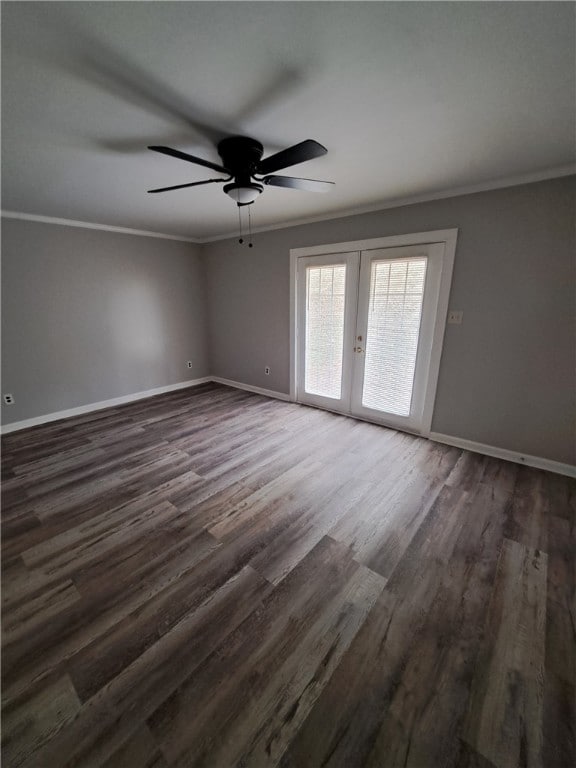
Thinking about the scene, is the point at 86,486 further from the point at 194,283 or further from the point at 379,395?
the point at 194,283

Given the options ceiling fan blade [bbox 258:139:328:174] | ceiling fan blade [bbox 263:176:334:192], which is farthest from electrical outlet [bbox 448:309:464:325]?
ceiling fan blade [bbox 258:139:328:174]

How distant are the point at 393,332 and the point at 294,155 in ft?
6.92

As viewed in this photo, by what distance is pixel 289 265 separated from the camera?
389 centimetres

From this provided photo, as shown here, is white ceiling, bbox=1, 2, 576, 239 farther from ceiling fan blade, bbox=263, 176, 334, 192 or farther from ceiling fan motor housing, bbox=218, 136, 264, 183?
ceiling fan blade, bbox=263, 176, 334, 192

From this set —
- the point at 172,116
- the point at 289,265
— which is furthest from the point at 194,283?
the point at 172,116

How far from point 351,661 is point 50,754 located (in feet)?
3.64

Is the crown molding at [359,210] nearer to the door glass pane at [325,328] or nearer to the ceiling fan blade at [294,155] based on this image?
the door glass pane at [325,328]

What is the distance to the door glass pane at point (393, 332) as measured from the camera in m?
3.00

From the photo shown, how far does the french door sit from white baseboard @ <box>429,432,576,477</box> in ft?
0.93

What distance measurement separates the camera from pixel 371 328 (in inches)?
131

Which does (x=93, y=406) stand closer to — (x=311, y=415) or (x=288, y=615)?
(x=311, y=415)

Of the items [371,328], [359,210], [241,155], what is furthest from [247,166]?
[371,328]

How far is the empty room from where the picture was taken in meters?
1.05

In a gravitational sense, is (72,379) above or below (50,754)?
above
